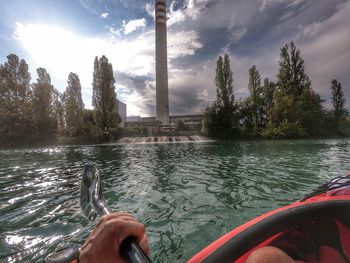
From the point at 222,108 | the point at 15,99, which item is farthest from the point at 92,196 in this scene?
the point at 15,99

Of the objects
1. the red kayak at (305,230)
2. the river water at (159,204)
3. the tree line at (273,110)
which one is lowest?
the river water at (159,204)

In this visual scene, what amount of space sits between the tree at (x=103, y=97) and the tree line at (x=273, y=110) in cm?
1471

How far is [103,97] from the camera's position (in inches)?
1220

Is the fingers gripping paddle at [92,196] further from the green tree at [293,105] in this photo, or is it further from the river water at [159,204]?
the green tree at [293,105]

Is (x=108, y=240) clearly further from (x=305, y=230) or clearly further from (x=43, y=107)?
(x=43, y=107)

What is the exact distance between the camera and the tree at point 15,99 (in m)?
26.9

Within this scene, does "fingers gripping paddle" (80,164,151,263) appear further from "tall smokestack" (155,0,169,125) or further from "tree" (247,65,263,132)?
"tall smokestack" (155,0,169,125)

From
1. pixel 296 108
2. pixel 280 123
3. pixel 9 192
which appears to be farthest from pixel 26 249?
pixel 296 108

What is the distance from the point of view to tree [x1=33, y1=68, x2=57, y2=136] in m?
28.2

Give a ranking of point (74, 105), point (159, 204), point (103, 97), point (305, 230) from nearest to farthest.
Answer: point (305, 230)
point (159, 204)
point (103, 97)
point (74, 105)

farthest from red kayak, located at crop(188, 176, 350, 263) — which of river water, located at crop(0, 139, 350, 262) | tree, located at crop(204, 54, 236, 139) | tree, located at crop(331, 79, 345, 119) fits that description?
tree, located at crop(331, 79, 345, 119)

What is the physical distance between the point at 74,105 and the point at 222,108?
929 inches

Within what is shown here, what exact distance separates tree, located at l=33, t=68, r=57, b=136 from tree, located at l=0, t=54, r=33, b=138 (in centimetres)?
106

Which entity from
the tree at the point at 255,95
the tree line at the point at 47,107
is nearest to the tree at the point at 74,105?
the tree line at the point at 47,107
